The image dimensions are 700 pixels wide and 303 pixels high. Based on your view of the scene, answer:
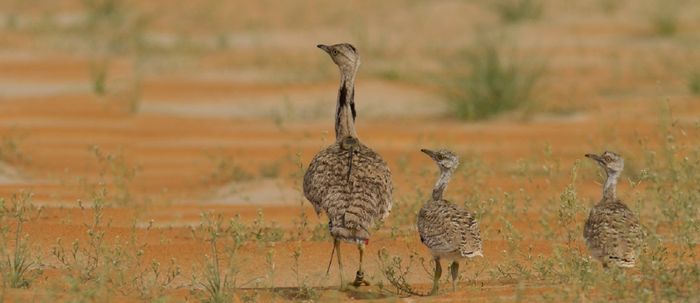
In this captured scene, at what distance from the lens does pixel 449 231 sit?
26.8ft

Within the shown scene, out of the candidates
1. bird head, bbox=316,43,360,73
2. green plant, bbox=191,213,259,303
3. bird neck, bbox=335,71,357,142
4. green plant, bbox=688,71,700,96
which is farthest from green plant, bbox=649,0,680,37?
green plant, bbox=191,213,259,303

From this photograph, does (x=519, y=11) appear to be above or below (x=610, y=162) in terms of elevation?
above

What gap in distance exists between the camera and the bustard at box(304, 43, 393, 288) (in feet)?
27.3

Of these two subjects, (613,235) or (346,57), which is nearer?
(613,235)

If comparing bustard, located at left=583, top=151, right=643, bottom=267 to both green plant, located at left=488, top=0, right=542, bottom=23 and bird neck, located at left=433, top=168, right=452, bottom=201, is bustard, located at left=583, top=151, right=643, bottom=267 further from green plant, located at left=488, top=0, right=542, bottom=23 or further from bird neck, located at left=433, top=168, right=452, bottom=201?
green plant, located at left=488, top=0, right=542, bottom=23

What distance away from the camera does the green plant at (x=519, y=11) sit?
106ft

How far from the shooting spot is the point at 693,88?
20.0m

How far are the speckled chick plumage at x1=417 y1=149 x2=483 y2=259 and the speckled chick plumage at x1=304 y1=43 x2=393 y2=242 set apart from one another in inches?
11.5

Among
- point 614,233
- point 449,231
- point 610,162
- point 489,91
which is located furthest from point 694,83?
point 449,231

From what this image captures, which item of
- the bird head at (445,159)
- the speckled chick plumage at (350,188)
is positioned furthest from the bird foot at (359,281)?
the bird head at (445,159)

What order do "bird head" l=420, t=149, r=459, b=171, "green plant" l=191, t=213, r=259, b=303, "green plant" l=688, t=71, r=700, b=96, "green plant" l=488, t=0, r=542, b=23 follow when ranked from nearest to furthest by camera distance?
"green plant" l=191, t=213, r=259, b=303 → "bird head" l=420, t=149, r=459, b=171 → "green plant" l=688, t=71, r=700, b=96 → "green plant" l=488, t=0, r=542, b=23

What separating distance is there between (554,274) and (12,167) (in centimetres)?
Answer: 728

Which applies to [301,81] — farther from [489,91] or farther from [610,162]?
[610,162]

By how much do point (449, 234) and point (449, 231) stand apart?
2 centimetres
